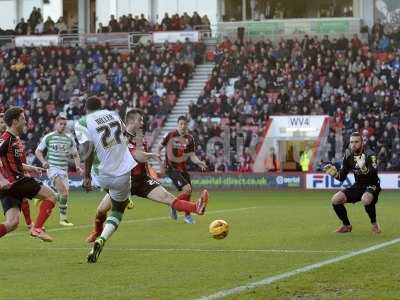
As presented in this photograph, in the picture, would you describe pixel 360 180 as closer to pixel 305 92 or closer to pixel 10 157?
pixel 10 157

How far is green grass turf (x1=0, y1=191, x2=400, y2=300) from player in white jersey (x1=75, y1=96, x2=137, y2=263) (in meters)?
0.54

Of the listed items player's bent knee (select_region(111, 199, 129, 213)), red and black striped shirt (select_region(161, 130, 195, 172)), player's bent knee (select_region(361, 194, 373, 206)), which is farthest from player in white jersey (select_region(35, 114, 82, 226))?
player's bent knee (select_region(111, 199, 129, 213))

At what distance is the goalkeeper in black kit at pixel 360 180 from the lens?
15.7 m

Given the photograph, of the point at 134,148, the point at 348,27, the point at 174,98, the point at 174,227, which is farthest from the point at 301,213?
the point at 348,27

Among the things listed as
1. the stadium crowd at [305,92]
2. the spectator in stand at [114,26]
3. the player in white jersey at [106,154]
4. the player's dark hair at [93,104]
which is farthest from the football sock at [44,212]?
the spectator in stand at [114,26]

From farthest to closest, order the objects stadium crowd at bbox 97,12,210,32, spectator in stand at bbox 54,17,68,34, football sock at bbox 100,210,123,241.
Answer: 1. spectator in stand at bbox 54,17,68,34
2. stadium crowd at bbox 97,12,210,32
3. football sock at bbox 100,210,123,241

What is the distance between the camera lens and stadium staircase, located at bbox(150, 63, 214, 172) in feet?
135

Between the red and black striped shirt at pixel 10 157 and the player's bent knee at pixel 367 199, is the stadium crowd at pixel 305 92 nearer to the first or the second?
A: the player's bent knee at pixel 367 199

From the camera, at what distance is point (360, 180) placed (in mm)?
15914

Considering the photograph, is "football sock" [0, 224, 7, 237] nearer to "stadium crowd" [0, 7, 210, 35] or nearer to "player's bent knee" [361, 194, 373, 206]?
"player's bent knee" [361, 194, 373, 206]

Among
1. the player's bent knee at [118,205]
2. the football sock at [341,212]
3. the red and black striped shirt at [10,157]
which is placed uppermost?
the red and black striped shirt at [10,157]

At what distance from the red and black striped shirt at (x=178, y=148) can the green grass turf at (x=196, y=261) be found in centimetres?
124

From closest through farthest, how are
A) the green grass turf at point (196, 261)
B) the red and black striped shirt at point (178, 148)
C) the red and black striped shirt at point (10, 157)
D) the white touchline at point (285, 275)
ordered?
the white touchline at point (285, 275) → the green grass turf at point (196, 261) → the red and black striped shirt at point (10, 157) → the red and black striped shirt at point (178, 148)

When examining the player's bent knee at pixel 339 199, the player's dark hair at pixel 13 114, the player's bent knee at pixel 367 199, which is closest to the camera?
the player's dark hair at pixel 13 114
